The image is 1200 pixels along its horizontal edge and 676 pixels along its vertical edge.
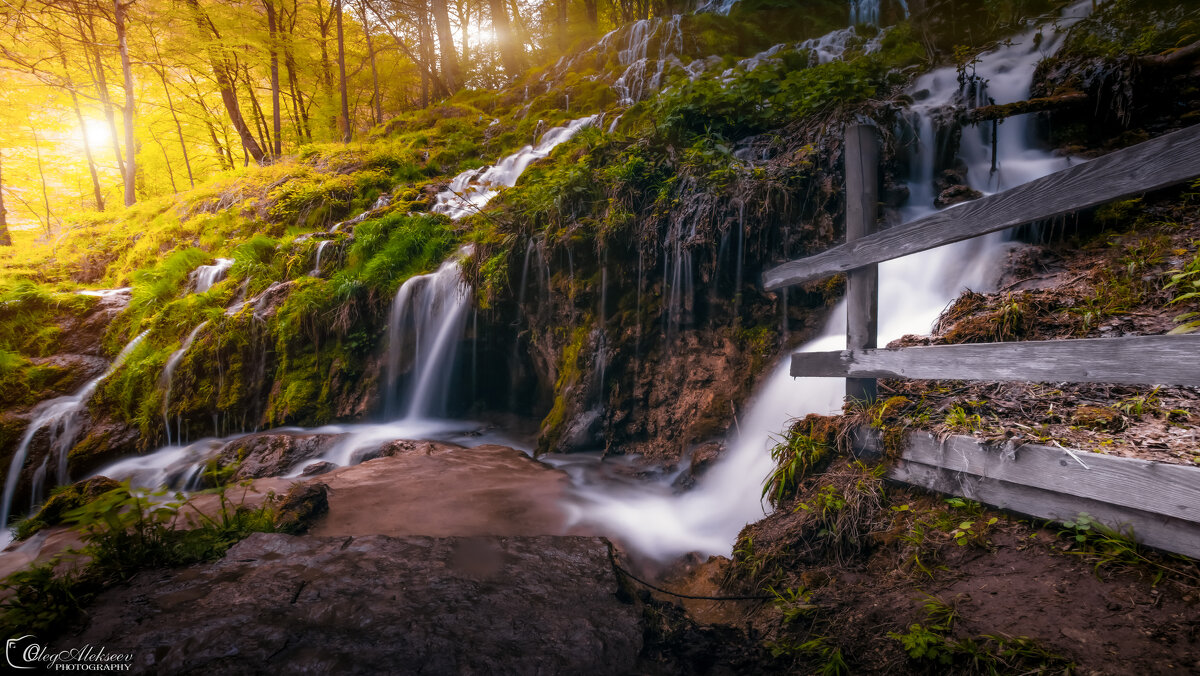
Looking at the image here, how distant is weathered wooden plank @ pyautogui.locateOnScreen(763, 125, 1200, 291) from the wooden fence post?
0.16 metres

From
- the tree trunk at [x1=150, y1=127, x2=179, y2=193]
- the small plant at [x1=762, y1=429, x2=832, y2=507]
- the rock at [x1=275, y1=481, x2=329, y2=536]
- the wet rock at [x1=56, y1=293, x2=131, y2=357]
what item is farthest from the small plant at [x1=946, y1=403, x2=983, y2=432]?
the tree trunk at [x1=150, y1=127, x2=179, y2=193]

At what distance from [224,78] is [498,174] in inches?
452

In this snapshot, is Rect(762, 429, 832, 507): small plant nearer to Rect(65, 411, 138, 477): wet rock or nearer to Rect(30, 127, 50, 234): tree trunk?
Rect(65, 411, 138, 477): wet rock

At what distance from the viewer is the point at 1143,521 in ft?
6.32

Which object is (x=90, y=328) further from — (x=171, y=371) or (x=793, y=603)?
(x=793, y=603)

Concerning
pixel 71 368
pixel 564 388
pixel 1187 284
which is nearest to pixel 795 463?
pixel 1187 284

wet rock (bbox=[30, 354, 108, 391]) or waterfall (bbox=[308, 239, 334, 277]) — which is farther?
waterfall (bbox=[308, 239, 334, 277])

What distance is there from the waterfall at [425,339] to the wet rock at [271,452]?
131 cm

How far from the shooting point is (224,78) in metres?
15.2

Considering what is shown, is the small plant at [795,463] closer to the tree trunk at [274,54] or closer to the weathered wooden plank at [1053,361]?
the weathered wooden plank at [1053,361]

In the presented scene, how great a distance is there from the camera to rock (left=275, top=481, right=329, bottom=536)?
11.2 ft

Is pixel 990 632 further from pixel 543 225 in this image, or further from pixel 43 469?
pixel 43 469

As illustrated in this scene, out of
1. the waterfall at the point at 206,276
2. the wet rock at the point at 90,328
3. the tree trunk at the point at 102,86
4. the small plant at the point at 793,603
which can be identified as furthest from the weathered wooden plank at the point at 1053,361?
the tree trunk at the point at 102,86

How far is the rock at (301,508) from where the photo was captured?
3.40 meters
